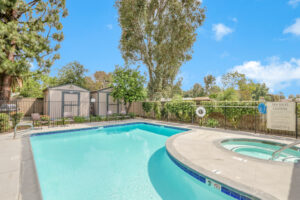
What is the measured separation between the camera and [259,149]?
5.51 m

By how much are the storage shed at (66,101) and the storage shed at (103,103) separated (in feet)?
2.64

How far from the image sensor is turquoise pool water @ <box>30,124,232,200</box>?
3.07 m

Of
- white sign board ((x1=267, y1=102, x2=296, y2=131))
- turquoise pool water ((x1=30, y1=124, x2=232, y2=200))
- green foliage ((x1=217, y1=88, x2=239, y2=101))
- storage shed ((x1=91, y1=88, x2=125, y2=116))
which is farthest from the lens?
storage shed ((x1=91, y1=88, x2=125, y2=116))

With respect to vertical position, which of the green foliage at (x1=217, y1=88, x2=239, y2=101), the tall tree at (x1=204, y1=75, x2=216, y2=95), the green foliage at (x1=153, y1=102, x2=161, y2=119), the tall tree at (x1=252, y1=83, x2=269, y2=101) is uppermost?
the tall tree at (x1=204, y1=75, x2=216, y2=95)

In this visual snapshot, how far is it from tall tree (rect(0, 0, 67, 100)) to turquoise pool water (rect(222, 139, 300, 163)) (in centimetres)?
1251

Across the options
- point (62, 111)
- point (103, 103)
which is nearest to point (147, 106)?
point (103, 103)

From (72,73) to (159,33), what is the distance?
601 inches

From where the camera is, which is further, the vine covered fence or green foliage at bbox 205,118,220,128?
green foliage at bbox 205,118,220,128

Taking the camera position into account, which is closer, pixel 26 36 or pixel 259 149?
pixel 259 149

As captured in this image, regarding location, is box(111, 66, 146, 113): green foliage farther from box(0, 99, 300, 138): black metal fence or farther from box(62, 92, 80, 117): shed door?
box(62, 92, 80, 117): shed door

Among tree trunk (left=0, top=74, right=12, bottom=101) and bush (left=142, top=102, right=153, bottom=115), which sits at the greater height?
tree trunk (left=0, top=74, right=12, bottom=101)

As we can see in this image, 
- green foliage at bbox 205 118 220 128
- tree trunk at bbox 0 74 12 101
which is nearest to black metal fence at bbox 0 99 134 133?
tree trunk at bbox 0 74 12 101

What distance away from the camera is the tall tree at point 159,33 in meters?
15.0

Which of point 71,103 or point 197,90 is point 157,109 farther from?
point 197,90
